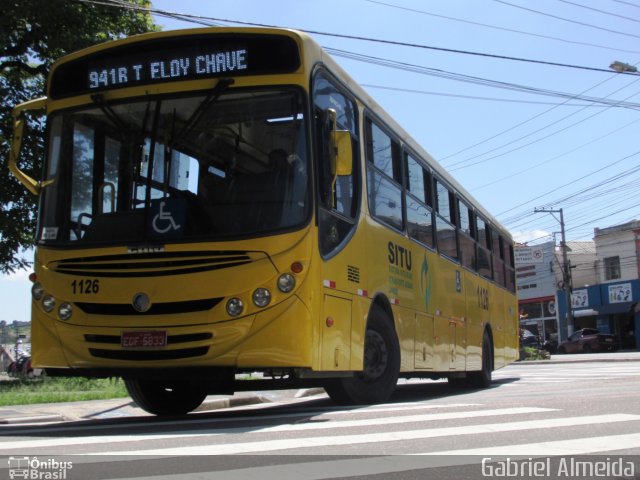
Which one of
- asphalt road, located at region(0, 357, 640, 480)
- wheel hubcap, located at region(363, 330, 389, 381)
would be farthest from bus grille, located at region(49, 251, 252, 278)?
wheel hubcap, located at region(363, 330, 389, 381)

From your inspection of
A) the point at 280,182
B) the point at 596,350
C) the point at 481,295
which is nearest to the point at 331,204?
the point at 280,182

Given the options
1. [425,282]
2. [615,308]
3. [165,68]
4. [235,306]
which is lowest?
[235,306]

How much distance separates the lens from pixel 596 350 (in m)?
45.2

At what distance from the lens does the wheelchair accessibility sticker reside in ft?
22.3

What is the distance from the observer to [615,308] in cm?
4934

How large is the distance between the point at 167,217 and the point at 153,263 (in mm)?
453

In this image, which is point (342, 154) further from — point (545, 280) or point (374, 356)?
point (545, 280)

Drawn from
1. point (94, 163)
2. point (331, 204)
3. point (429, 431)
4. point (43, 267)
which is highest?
point (94, 163)

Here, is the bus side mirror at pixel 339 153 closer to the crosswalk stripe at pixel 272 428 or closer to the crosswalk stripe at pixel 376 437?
the crosswalk stripe at pixel 272 428

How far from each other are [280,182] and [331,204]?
66 cm

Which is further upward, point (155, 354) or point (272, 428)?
point (155, 354)

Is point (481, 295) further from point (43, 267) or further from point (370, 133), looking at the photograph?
point (43, 267)

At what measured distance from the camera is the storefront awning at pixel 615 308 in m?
47.8

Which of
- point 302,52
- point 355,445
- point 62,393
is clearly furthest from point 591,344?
point 355,445
